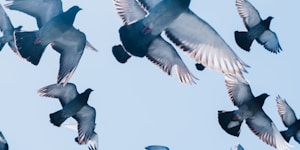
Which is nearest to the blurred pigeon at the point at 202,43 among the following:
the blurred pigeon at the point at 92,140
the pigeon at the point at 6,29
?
the blurred pigeon at the point at 92,140

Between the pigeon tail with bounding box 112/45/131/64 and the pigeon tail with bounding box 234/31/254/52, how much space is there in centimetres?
287

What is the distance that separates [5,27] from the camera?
18031 millimetres

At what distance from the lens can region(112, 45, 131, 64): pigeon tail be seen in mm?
15609

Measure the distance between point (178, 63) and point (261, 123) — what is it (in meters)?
2.68

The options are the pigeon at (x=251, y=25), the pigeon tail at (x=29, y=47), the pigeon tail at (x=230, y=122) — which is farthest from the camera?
the pigeon at (x=251, y=25)

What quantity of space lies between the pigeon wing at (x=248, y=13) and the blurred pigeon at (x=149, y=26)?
4038 mm

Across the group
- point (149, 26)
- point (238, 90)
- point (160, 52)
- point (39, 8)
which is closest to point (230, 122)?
point (238, 90)

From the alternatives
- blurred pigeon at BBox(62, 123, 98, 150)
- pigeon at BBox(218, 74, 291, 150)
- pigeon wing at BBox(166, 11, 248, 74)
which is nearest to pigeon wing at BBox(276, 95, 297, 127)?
pigeon at BBox(218, 74, 291, 150)

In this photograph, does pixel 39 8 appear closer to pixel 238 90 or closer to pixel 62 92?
pixel 62 92

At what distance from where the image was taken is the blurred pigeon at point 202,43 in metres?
14.0

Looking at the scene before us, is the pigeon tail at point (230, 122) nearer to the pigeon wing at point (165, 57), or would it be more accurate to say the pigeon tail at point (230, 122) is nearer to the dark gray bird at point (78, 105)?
the pigeon wing at point (165, 57)

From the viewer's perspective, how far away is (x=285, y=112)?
1853 cm

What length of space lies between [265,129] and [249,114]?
50 cm

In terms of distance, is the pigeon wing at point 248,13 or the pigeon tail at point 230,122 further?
the pigeon wing at point 248,13
